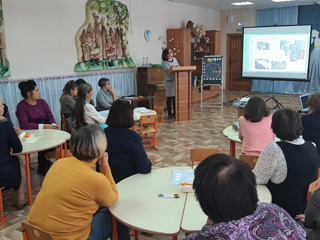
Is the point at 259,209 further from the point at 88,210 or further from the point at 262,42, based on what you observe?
the point at 262,42

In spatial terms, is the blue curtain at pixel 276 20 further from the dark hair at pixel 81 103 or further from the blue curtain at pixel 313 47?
the dark hair at pixel 81 103

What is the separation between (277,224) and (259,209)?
0.27ft

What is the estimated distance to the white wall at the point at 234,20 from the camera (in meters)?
12.3

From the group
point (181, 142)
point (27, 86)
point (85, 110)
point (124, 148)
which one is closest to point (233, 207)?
point (124, 148)

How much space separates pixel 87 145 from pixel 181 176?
842mm

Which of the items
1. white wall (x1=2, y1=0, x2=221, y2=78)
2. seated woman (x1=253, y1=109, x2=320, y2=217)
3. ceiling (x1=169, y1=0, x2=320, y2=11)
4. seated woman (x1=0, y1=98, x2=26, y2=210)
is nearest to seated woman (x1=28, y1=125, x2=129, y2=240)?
seated woman (x1=253, y1=109, x2=320, y2=217)

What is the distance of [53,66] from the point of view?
252 inches

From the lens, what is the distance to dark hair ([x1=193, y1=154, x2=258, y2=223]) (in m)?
1.13

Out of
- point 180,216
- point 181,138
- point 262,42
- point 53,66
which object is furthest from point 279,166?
point 262,42

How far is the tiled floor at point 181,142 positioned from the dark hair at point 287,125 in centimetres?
131

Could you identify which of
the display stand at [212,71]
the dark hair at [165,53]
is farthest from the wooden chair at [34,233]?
the display stand at [212,71]

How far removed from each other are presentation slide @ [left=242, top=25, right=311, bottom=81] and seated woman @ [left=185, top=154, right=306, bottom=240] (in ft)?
23.6

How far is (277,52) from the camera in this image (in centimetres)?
786

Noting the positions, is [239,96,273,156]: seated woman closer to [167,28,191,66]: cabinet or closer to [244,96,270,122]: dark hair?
[244,96,270,122]: dark hair
